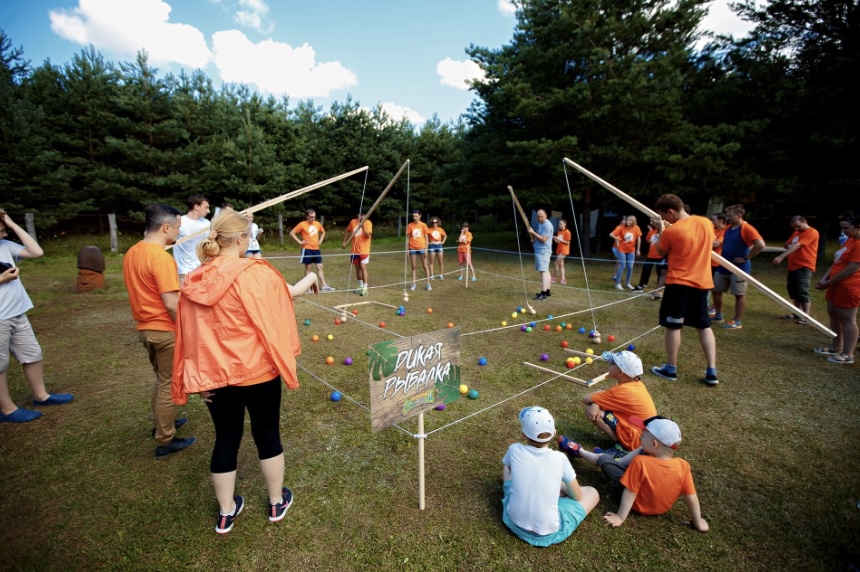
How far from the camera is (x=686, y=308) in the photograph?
4688 millimetres

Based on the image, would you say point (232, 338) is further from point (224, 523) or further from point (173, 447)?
point (173, 447)

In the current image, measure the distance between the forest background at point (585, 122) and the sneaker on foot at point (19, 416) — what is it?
544 inches

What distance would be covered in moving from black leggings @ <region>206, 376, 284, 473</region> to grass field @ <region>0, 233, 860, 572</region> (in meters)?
0.61

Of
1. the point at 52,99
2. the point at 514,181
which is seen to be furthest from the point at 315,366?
the point at 52,99

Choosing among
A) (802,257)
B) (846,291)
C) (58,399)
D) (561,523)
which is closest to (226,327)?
(561,523)

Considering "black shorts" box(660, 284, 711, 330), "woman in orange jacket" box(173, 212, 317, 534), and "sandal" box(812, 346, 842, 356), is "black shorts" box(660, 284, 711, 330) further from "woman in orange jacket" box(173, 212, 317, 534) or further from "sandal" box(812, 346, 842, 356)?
"woman in orange jacket" box(173, 212, 317, 534)

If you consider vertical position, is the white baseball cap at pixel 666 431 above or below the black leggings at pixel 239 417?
below

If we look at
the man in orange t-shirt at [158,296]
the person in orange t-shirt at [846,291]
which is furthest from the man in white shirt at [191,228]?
the person in orange t-shirt at [846,291]

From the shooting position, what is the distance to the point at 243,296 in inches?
86.9

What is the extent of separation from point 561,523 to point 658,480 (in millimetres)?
691

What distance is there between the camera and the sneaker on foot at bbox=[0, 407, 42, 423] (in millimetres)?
3846

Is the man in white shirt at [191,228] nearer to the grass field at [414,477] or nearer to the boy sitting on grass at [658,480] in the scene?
the grass field at [414,477]

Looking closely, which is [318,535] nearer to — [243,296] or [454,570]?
[454,570]

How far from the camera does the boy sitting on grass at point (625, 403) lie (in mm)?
3275
